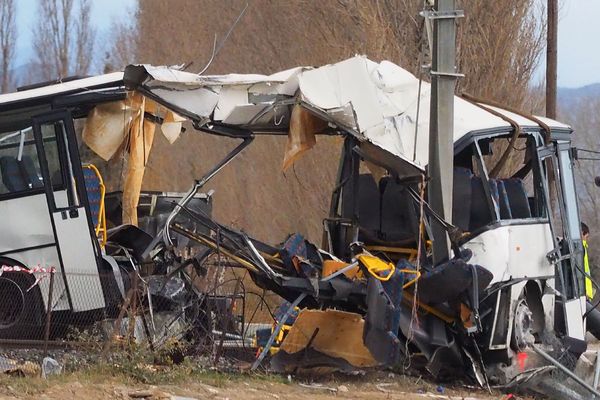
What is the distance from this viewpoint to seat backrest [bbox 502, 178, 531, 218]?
40.4 ft

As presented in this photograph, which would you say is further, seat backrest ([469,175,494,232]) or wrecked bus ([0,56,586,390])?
seat backrest ([469,175,494,232])

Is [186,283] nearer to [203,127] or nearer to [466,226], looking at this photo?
[203,127]

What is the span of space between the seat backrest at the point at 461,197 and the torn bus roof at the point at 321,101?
478mm

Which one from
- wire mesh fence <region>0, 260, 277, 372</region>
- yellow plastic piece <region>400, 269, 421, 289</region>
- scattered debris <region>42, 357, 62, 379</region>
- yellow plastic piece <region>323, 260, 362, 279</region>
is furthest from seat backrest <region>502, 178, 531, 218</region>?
scattered debris <region>42, 357, 62, 379</region>

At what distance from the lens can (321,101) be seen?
11.2 m

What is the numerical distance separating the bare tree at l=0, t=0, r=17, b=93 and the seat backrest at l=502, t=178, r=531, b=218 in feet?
179

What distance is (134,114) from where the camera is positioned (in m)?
11.9

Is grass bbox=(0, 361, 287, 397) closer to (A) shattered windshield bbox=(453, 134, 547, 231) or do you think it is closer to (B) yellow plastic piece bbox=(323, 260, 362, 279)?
(B) yellow plastic piece bbox=(323, 260, 362, 279)

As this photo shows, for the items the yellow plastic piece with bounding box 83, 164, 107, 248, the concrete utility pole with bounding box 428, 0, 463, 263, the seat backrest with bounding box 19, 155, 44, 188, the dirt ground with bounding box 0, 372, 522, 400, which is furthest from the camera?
the yellow plastic piece with bounding box 83, 164, 107, 248

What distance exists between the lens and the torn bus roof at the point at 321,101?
1105cm

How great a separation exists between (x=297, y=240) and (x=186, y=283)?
1.28 meters

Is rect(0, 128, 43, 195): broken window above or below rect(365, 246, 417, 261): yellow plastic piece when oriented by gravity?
above

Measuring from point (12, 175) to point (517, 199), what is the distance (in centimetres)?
579

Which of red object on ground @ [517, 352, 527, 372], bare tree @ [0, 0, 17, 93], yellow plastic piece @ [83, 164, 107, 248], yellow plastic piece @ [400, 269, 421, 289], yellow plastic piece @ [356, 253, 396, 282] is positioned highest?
bare tree @ [0, 0, 17, 93]
